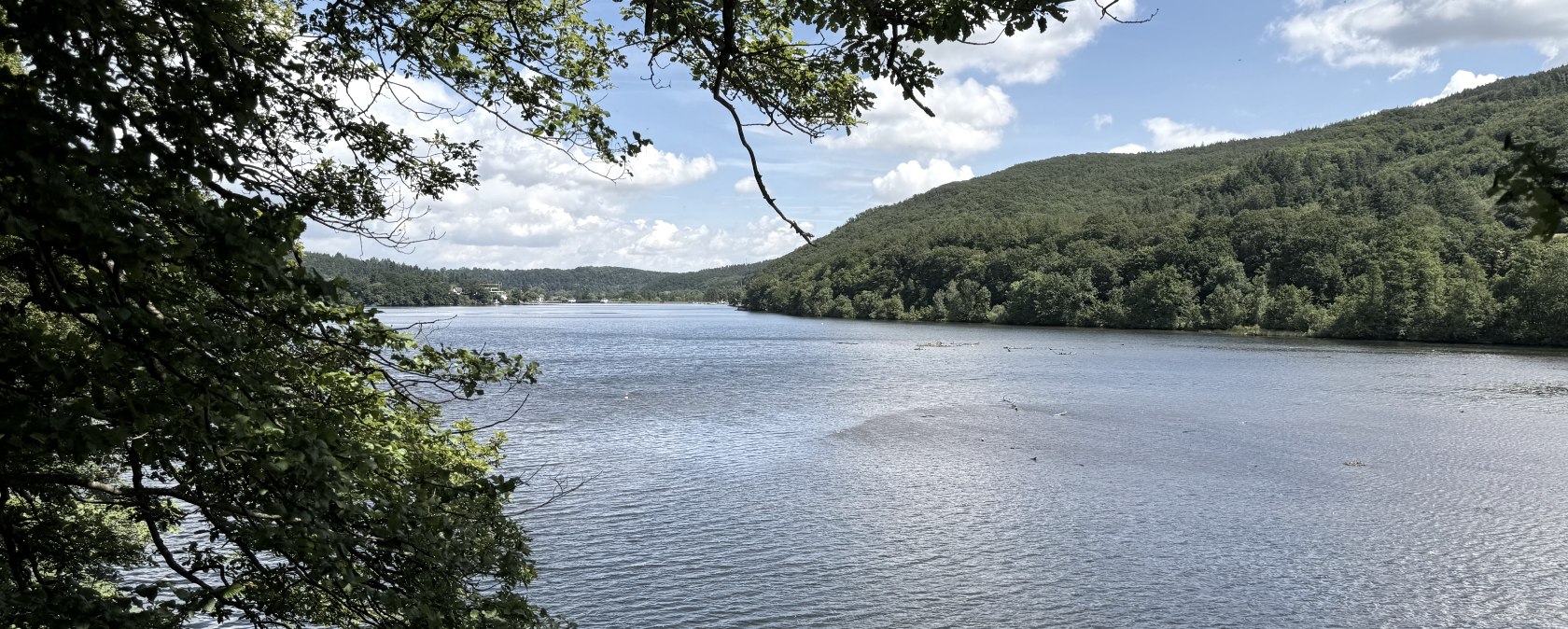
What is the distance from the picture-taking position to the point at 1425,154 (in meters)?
122

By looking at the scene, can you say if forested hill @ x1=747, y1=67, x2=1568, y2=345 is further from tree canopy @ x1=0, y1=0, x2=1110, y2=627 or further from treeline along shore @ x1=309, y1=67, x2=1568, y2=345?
tree canopy @ x1=0, y1=0, x2=1110, y2=627

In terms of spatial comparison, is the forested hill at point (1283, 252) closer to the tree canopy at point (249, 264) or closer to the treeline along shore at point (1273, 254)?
the treeline along shore at point (1273, 254)

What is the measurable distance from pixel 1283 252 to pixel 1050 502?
88014mm

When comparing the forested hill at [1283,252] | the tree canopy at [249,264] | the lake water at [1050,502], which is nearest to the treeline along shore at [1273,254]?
the forested hill at [1283,252]

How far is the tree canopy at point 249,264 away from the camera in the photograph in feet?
10.2

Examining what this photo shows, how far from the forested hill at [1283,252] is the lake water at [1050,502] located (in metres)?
34.6

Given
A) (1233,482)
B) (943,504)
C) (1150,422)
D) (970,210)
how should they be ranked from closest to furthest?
(943,504) < (1233,482) < (1150,422) < (970,210)

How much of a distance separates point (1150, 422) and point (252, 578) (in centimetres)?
3122

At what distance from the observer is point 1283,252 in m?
95.9

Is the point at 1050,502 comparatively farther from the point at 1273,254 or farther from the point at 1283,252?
the point at 1273,254

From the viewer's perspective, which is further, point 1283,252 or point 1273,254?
point 1273,254

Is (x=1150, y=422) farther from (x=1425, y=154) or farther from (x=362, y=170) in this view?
(x=1425, y=154)

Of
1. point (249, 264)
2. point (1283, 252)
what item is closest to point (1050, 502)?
point (249, 264)

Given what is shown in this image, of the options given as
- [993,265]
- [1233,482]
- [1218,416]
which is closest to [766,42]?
[1233,482]
